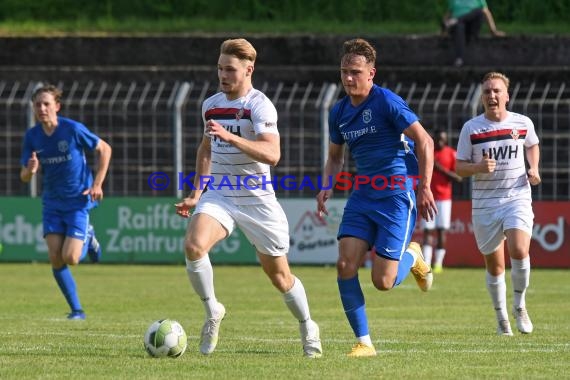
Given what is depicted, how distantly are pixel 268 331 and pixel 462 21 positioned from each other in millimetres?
15767

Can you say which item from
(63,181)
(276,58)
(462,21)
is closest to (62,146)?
(63,181)

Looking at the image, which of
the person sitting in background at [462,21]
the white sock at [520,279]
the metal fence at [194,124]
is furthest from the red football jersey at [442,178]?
the white sock at [520,279]

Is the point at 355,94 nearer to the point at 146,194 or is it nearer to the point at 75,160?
the point at 75,160

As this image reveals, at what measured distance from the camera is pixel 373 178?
31.8 ft

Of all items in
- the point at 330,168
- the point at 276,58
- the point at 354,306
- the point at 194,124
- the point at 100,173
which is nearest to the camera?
the point at 354,306

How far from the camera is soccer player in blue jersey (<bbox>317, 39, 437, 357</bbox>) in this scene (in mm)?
9453

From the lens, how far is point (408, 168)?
976cm

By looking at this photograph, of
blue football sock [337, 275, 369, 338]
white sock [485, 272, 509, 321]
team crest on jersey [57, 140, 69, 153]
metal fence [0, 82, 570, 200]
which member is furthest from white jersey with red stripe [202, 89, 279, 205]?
metal fence [0, 82, 570, 200]

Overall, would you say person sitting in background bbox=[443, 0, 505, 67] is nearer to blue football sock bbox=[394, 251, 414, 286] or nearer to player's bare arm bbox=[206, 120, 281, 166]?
blue football sock bbox=[394, 251, 414, 286]

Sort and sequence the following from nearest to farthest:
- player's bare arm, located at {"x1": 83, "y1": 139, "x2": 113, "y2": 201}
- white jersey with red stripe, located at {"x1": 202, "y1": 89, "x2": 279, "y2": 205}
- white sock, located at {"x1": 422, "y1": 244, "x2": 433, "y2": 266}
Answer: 1. white jersey with red stripe, located at {"x1": 202, "y1": 89, "x2": 279, "y2": 205}
2. player's bare arm, located at {"x1": 83, "y1": 139, "x2": 113, "y2": 201}
3. white sock, located at {"x1": 422, "y1": 244, "x2": 433, "y2": 266}

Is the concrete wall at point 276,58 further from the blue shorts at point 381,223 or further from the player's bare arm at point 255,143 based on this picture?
the player's bare arm at point 255,143

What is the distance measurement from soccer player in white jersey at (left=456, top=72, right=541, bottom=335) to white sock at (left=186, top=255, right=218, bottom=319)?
9.91 feet

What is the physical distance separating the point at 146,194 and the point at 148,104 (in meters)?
1.66

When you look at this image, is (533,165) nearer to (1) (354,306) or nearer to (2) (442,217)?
(1) (354,306)
